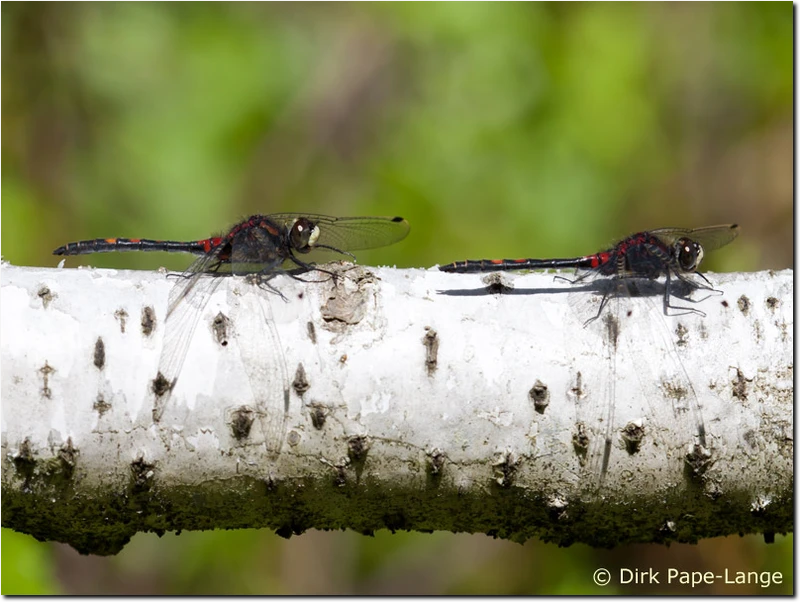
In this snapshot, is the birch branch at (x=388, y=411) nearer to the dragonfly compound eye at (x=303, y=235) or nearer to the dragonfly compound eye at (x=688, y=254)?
the dragonfly compound eye at (x=688, y=254)

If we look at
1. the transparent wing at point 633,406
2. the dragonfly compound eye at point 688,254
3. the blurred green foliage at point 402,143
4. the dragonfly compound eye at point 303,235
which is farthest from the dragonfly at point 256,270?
the blurred green foliage at point 402,143

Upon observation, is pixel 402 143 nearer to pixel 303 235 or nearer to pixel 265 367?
pixel 303 235

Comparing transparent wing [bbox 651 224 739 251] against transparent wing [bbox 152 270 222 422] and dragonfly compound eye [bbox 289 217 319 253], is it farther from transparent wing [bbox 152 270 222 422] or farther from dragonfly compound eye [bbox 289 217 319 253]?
transparent wing [bbox 152 270 222 422]

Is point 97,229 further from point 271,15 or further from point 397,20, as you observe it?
point 397,20

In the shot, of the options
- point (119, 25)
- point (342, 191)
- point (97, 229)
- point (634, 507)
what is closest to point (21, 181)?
point (97, 229)

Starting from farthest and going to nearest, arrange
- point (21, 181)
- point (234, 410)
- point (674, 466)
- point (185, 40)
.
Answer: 1. point (185, 40)
2. point (21, 181)
3. point (674, 466)
4. point (234, 410)

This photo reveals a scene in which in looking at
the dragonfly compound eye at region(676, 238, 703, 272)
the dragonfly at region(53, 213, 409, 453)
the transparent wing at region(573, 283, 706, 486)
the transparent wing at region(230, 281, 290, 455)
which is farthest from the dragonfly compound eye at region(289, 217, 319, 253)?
the dragonfly compound eye at region(676, 238, 703, 272)
